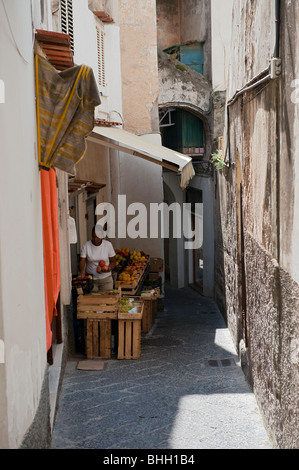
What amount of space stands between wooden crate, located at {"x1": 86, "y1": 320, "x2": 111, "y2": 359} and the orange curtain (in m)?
2.69

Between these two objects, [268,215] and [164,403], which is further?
[164,403]

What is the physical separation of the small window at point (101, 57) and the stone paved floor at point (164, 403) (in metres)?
5.98

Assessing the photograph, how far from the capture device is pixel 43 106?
584 cm

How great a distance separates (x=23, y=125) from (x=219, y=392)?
478 centimetres

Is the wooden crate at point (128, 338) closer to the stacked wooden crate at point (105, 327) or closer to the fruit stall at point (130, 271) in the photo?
the stacked wooden crate at point (105, 327)

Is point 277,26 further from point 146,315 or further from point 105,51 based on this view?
point 105,51

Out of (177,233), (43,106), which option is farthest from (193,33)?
(43,106)

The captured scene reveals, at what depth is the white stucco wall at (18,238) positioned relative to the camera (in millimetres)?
3801

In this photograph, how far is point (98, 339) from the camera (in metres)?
9.56

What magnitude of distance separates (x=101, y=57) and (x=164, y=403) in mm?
8752

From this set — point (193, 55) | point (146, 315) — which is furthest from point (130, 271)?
point (193, 55)

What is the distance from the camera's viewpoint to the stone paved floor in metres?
6.57

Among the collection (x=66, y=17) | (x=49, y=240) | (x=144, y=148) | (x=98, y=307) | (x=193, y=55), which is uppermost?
(x=193, y=55)

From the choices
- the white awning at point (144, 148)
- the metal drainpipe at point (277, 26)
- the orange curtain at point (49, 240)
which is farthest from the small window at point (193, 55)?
the metal drainpipe at point (277, 26)
